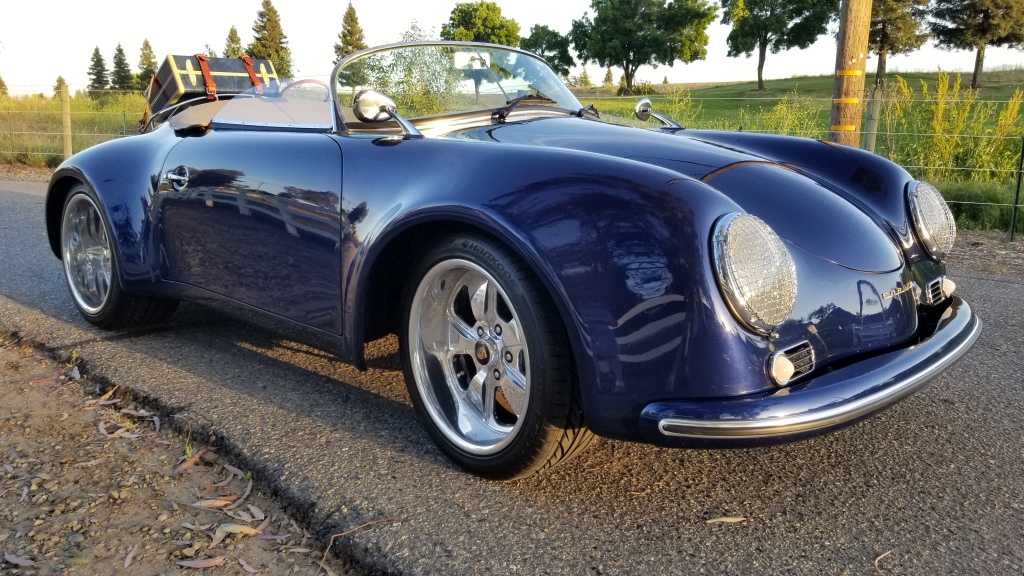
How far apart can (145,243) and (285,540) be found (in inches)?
79.0

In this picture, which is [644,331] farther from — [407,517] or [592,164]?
[407,517]

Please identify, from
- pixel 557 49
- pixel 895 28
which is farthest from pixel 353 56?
pixel 557 49

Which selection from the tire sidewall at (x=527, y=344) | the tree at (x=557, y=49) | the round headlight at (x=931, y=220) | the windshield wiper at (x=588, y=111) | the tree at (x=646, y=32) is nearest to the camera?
the tire sidewall at (x=527, y=344)

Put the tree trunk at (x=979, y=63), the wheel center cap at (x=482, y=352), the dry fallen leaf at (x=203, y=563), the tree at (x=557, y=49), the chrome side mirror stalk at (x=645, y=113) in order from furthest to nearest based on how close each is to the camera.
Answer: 1. the tree at (x=557, y=49)
2. the tree trunk at (x=979, y=63)
3. the chrome side mirror stalk at (x=645, y=113)
4. the wheel center cap at (x=482, y=352)
5. the dry fallen leaf at (x=203, y=563)

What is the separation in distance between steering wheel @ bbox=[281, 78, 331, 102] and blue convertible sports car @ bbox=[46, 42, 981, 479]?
15mm

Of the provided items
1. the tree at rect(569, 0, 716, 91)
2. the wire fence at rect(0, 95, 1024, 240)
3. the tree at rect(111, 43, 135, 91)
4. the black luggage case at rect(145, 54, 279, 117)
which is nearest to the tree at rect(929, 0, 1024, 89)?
the tree at rect(569, 0, 716, 91)

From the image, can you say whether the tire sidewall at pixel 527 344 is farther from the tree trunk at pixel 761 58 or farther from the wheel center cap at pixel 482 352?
the tree trunk at pixel 761 58

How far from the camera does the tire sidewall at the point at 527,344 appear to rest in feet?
6.88

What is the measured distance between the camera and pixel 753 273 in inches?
76.7

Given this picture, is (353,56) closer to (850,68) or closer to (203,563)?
(203,563)

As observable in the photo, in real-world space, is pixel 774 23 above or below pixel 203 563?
above

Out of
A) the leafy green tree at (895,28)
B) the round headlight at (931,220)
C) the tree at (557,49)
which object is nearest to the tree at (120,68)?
the tree at (557,49)

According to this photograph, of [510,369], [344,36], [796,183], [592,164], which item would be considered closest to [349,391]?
[510,369]

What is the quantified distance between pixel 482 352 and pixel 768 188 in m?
1.01
